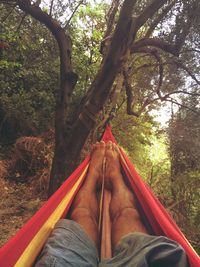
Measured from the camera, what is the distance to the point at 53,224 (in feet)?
3.55

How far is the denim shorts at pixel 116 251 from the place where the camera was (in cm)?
78

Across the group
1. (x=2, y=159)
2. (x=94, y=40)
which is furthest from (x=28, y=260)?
(x=94, y=40)

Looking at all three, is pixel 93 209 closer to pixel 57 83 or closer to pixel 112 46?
pixel 112 46

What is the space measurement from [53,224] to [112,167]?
88cm

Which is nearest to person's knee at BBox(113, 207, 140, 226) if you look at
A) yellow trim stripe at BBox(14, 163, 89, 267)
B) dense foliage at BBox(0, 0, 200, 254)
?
yellow trim stripe at BBox(14, 163, 89, 267)

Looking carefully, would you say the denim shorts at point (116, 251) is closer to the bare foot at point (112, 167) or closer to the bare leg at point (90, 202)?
the bare leg at point (90, 202)

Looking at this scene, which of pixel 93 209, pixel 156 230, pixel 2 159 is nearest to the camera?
pixel 156 230

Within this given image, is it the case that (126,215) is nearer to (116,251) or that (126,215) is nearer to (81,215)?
(81,215)

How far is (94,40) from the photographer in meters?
4.67

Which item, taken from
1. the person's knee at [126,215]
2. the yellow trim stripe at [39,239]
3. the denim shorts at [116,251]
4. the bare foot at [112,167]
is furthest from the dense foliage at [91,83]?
the denim shorts at [116,251]

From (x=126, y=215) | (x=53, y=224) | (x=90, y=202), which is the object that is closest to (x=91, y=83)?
(x=90, y=202)

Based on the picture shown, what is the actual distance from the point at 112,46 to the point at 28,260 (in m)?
1.55

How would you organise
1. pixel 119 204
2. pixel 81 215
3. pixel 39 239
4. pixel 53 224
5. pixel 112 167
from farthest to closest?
pixel 112 167 → pixel 119 204 → pixel 81 215 → pixel 53 224 → pixel 39 239

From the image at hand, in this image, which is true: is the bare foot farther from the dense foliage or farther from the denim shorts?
the dense foliage
